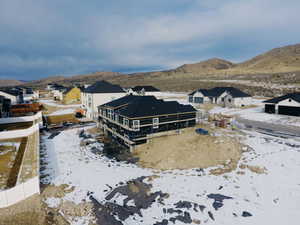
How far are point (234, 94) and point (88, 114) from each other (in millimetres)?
37135

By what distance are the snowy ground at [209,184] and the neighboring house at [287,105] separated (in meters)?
16.0

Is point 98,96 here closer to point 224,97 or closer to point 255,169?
point 255,169

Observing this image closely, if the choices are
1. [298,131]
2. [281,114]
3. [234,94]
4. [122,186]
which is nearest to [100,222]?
[122,186]

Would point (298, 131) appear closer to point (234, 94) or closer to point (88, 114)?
point (234, 94)

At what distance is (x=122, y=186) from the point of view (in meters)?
12.7

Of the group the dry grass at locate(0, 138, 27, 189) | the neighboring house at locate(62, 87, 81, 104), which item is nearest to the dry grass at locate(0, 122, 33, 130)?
the dry grass at locate(0, 138, 27, 189)

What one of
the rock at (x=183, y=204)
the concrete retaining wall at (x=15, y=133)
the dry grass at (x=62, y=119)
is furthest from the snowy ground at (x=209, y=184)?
the dry grass at (x=62, y=119)

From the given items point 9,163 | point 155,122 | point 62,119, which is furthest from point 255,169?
point 62,119

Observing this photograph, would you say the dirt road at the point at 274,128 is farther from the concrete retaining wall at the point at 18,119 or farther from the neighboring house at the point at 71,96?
the neighboring house at the point at 71,96

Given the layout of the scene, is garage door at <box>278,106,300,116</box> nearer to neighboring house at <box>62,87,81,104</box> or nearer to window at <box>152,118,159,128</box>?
window at <box>152,118,159,128</box>

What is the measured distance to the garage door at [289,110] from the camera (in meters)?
30.2

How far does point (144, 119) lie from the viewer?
18.4 meters

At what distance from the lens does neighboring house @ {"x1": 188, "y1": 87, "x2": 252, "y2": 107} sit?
43.9 metres

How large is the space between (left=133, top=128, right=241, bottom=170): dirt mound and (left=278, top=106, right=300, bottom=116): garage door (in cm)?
1957
